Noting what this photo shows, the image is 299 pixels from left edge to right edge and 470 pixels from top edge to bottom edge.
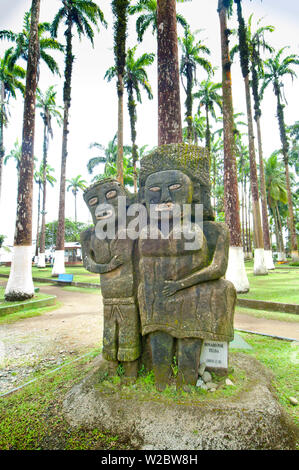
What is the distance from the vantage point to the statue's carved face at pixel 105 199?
3.11 meters

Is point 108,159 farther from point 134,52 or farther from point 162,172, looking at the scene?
point 162,172

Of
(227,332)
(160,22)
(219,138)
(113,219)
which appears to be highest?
(219,138)

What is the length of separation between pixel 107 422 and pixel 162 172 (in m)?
2.42

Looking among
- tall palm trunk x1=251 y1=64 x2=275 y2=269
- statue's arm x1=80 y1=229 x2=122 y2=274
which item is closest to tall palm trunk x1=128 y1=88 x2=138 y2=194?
tall palm trunk x1=251 y1=64 x2=275 y2=269

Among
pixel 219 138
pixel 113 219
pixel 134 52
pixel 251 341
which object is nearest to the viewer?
pixel 113 219

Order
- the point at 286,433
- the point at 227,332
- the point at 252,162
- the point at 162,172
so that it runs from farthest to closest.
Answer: the point at 252,162 → the point at 162,172 → the point at 227,332 → the point at 286,433

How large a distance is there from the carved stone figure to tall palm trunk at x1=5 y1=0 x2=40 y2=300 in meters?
6.63

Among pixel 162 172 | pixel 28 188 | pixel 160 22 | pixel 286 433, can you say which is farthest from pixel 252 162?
pixel 286 433

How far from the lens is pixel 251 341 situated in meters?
4.55

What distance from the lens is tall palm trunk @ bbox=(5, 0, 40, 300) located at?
26.7ft

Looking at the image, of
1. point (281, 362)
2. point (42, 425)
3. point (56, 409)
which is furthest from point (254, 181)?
point (42, 425)

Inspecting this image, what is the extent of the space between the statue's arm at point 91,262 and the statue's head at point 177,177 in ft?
2.52
